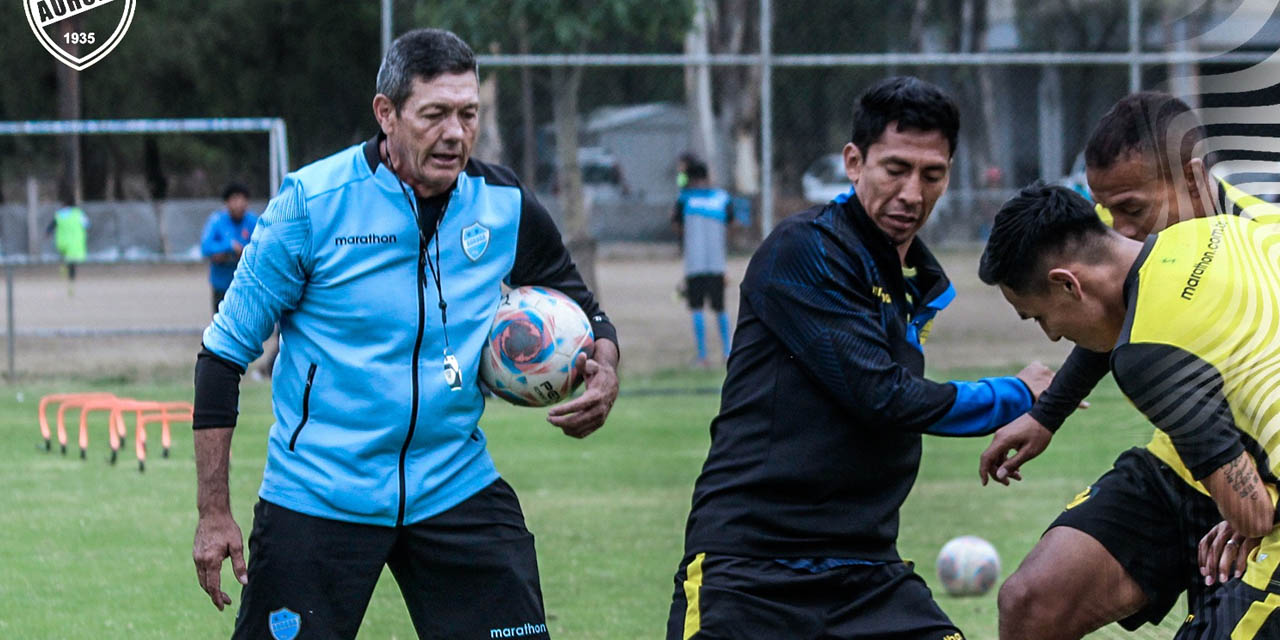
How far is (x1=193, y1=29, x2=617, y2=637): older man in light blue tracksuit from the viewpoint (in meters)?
4.19

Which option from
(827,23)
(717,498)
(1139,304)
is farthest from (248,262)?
(827,23)

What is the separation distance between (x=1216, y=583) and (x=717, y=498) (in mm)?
1365

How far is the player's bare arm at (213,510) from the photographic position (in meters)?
4.13

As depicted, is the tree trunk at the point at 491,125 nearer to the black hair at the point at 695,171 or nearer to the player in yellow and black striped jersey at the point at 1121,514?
the black hair at the point at 695,171

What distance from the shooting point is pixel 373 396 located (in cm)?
426

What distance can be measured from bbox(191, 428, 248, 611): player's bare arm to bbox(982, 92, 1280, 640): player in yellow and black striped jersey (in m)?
2.09

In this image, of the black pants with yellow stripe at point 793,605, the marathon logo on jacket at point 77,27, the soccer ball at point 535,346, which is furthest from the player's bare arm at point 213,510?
the marathon logo on jacket at point 77,27

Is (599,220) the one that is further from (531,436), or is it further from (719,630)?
(719,630)

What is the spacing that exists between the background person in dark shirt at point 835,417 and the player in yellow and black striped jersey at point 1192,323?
0.28 metres

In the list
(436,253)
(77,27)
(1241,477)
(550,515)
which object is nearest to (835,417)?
(1241,477)

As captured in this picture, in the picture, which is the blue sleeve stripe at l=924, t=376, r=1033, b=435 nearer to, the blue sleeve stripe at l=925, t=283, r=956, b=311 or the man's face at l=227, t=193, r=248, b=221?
the blue sleeve stripe at l=925, t=283, r=956, b=311

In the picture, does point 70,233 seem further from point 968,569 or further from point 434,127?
point 434,127

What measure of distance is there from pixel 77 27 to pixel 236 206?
28.7 ft

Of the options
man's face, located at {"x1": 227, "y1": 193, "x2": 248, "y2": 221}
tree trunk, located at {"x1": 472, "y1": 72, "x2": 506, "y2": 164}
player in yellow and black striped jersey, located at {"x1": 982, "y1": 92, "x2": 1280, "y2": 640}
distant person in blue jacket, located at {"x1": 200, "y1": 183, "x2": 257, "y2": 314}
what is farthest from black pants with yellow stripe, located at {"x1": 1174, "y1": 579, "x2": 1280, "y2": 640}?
tree trunk, located at {"x1": 472, "y1": 72, "x2": 506, "y2": 164}
